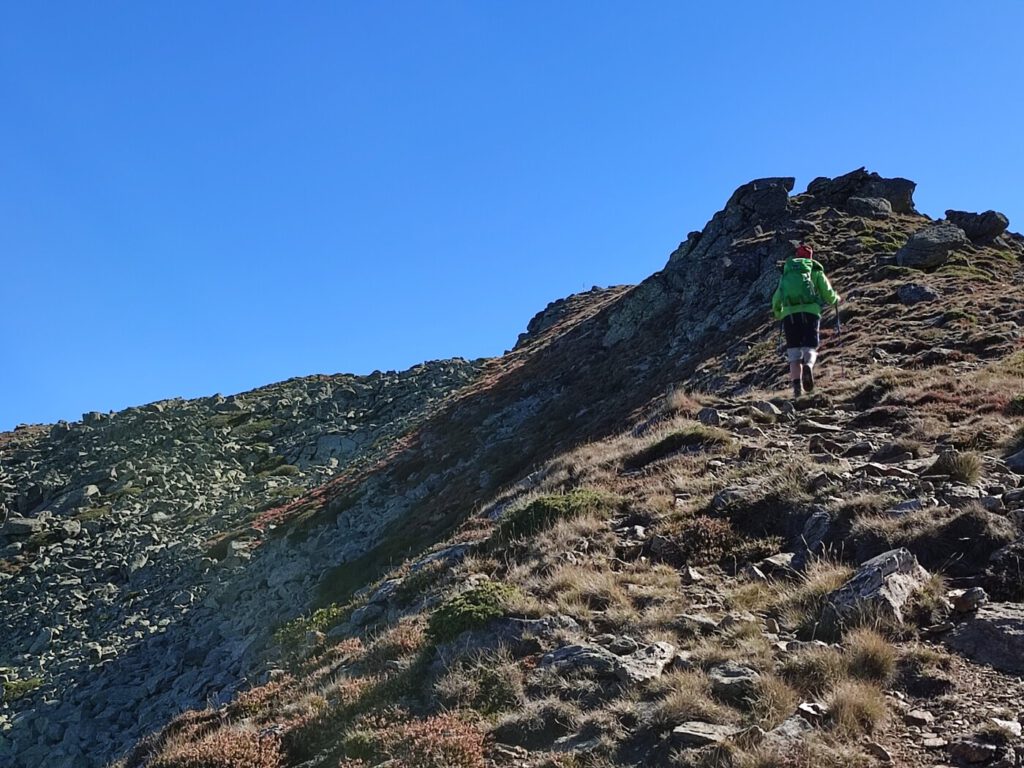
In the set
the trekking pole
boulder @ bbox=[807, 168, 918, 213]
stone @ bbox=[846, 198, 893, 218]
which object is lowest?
the trekking pole

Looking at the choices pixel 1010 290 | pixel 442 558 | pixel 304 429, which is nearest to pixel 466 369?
pixel 304 429

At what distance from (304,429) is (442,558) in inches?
1346

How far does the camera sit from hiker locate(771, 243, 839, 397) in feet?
55.4

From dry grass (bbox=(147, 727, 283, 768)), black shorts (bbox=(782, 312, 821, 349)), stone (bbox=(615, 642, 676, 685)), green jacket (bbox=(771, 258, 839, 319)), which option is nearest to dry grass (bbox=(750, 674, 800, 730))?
stone (bbox=(615, 642, 676, 685))

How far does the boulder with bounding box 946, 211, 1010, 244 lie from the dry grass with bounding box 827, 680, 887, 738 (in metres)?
30.6

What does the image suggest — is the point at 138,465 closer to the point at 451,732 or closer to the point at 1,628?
the point at 1,628

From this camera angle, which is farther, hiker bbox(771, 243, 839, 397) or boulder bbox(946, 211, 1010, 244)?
boulder bbox(946, 211, 1010, 244)

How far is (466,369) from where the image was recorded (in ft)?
165

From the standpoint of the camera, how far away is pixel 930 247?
27.8 meters

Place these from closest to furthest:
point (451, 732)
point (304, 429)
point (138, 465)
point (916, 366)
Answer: point (451, 732) → point (916, 366) → point (138, 465) → point (304, 429)

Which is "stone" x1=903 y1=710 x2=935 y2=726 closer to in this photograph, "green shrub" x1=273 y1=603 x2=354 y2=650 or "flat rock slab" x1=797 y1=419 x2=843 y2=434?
"flat rock slab" x1=797 y1=419 x2=843 y2=434

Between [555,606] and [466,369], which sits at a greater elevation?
[466,369]

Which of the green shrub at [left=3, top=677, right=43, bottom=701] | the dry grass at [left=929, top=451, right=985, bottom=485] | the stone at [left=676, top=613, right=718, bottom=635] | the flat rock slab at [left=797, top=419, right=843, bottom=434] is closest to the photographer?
the stone at [left=676, top=613, right=718, bottom=635]

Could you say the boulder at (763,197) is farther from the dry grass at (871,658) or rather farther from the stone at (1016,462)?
the dry grass at (871,658)
